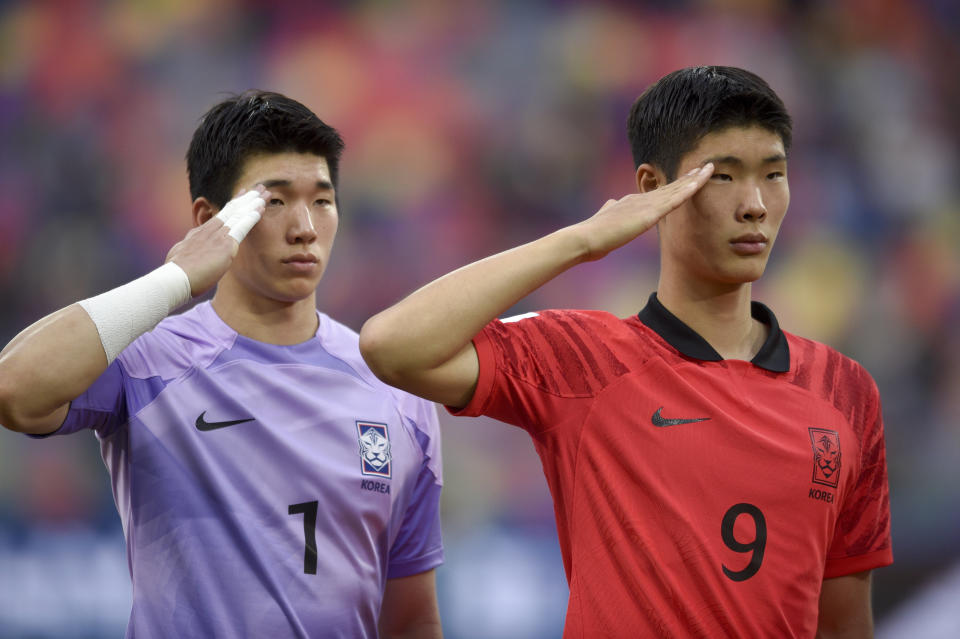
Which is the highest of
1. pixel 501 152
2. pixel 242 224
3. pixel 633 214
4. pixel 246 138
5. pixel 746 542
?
pixel 501 152

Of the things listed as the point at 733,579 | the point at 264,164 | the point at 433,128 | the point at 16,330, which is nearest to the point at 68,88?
the point at 16,330

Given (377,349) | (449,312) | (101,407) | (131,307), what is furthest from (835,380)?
(101,407)

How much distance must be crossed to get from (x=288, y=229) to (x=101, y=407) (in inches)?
22.3

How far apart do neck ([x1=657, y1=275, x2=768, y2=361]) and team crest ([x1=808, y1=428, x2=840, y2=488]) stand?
0.69ft

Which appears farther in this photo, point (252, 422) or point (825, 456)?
point (252, 422)

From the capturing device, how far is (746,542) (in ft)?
5.80

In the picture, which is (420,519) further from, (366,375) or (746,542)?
(746,542)

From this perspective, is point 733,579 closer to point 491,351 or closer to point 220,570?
point 491,351

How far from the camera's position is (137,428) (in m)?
2.13

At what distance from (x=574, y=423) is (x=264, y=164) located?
3.44 feet

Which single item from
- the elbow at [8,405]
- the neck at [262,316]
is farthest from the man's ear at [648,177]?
the elbow at [8,405]

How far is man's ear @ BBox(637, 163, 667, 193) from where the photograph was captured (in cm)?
202

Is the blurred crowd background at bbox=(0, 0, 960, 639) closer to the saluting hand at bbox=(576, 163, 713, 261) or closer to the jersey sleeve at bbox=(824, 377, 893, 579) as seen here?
the jersey sleeve at bbox=(824, 377, 893, 579)

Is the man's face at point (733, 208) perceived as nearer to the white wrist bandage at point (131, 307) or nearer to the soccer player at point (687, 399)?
the soccer player at point (687, 399)
